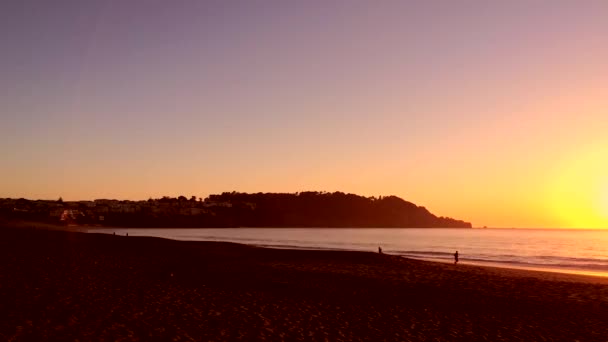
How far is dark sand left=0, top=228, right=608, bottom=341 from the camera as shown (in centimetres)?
1579

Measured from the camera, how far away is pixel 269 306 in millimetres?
20703

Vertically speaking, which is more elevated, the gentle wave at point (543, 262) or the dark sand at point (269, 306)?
the gentle wave at point (543, 262)

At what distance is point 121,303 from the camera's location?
19359 mm

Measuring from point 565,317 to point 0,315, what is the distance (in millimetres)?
19983

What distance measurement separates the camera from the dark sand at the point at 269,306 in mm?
15785

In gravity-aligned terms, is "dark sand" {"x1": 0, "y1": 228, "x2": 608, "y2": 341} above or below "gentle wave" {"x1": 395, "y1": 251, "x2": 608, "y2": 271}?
below

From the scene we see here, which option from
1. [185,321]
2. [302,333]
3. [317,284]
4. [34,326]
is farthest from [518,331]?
[34,326]

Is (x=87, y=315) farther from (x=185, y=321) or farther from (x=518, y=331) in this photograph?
(x=518, y=331)

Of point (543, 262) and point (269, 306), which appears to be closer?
point (269, 306)

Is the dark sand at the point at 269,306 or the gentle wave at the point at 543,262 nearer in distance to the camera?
the dark sand at the point at 269,306

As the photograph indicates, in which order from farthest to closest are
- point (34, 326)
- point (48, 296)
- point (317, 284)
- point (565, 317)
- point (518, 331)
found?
point (317, 284), point (565, 317), point (48, 296), point (518, 331), point (34, 326)

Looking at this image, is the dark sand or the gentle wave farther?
the gentle wave

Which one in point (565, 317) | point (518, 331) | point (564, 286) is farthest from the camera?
point (564, 286)

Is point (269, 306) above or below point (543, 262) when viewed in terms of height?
below
